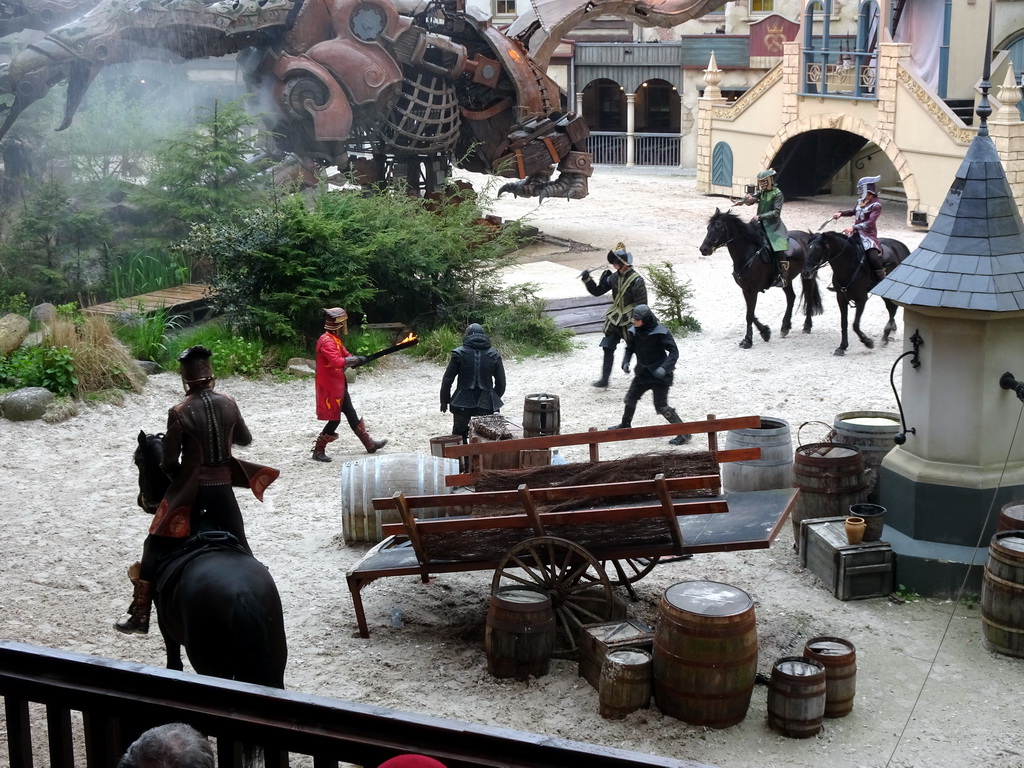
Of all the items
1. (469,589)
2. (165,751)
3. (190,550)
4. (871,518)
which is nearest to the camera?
(165,751)

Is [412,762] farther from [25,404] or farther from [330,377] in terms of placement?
[25,404]

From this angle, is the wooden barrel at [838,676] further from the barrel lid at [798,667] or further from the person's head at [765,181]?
the person's head at [765,181]

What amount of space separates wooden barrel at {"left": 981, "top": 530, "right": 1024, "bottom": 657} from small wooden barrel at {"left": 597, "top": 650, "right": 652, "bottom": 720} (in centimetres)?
210

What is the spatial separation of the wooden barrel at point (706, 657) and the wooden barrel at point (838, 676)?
1.25 ft

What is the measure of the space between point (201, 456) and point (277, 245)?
8.45 m

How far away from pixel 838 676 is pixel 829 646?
23 cm

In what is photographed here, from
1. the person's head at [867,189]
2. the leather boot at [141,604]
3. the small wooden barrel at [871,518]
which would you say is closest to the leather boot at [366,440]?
the small wooden barrel at [871,518]

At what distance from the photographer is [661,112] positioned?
3938 cm

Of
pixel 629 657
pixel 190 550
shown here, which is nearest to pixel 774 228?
pixel 629 657

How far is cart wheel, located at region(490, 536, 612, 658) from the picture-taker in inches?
269

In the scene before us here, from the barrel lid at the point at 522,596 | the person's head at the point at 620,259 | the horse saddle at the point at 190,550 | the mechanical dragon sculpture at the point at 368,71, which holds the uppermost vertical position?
the mechanical dragon sculpture at the point at 368,71

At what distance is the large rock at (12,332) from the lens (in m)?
13.0

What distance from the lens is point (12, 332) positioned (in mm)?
13148

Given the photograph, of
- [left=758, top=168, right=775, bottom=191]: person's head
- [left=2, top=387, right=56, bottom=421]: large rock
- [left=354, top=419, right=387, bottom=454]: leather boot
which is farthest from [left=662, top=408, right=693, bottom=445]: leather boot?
[left=2, top=387, right=56, bottom=421]: large rock
